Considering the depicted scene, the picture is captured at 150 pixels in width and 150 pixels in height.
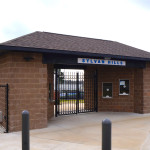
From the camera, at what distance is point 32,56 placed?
871 centimetres

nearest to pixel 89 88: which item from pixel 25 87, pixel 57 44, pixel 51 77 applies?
pixel 51 77

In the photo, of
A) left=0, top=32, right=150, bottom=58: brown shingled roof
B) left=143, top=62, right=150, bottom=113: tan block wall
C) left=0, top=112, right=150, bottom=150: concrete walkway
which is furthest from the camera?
left=143, top=62, right=150, bottom=113: tan block wall

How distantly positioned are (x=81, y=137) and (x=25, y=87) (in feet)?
9.78

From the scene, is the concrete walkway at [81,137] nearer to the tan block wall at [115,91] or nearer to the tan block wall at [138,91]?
the tan block wall at [138,91]

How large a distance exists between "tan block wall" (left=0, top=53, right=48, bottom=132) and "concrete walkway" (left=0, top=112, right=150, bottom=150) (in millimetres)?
565

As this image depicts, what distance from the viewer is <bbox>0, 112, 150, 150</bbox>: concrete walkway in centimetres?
638

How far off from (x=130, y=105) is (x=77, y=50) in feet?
18.5

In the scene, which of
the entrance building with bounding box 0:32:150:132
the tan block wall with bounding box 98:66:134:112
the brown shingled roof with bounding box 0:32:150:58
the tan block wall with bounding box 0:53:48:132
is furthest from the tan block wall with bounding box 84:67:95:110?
the tan block wall with bounding box 0:53:48:132

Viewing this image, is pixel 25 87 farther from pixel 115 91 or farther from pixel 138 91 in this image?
pixel 138 91

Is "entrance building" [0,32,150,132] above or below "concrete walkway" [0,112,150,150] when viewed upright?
above

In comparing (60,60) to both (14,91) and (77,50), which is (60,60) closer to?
(77,50)

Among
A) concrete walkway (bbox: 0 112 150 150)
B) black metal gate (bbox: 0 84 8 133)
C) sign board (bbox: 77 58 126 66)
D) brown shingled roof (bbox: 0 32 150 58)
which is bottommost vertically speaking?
concrete walkway (bbox: 0 112 150 150)

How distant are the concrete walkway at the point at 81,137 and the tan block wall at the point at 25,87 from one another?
0.56 meters

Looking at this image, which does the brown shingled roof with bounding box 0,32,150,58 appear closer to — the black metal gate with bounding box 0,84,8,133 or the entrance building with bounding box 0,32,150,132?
the entrance building with bounding box 0,32,150,132
